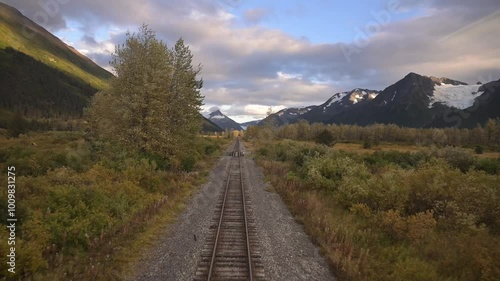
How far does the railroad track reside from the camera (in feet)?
32.2

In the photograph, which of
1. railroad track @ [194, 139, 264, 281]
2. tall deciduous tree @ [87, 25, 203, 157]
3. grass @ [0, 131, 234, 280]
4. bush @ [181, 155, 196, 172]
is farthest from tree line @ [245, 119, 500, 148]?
railroad track @ [194, 139, 264, 281]

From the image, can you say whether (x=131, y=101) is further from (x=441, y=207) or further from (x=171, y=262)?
(x=441, y=207)

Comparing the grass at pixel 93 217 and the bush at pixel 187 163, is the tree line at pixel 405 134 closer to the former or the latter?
the bush at pixel 187 163

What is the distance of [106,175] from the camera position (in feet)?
59.7

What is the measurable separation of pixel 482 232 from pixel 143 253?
43.8ft

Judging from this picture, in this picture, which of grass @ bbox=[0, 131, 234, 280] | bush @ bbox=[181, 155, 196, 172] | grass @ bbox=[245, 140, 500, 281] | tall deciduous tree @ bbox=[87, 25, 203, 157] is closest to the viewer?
grass @ bbox=[0, 131, 234, 280]

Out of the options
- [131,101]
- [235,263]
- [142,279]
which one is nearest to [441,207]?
[235,263]

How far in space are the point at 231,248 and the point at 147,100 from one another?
15463 mm

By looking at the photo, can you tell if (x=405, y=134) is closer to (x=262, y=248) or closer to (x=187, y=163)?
(x=187, y=163)

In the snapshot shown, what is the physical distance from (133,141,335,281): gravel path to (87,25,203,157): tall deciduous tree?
765cm

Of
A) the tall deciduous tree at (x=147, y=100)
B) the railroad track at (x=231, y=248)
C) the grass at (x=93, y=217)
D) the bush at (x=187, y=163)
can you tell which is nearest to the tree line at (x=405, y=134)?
the bush at (x=187, y=163)

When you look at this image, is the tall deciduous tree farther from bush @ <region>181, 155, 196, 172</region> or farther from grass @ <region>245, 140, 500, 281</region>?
grass @ <region>245, 140, 500, 281</region>

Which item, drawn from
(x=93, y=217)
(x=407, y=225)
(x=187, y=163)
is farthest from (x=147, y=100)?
(x=407, y=225)

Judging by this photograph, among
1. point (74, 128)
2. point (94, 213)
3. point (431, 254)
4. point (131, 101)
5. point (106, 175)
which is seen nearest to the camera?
point (431, 254)
